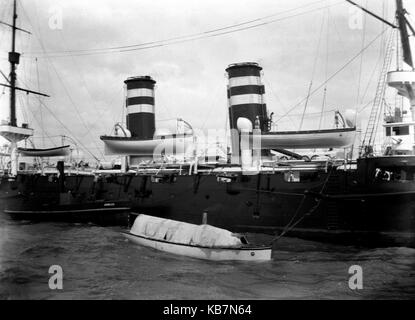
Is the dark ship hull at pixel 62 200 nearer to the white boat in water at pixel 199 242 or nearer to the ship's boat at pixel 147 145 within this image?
the ship's boat at pixel 147 145

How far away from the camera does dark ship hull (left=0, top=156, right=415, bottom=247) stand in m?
18.2

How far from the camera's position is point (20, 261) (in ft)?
53.0

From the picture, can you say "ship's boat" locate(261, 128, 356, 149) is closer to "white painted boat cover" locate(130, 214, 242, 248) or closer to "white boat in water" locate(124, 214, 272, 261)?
"white painted boat cover" locate(130, 214, 242, 248)

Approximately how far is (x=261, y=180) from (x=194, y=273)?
8147 millimetres

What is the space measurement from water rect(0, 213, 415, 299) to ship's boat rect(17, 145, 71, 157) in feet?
41.1

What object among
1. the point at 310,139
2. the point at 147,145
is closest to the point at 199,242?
the point at 310,139

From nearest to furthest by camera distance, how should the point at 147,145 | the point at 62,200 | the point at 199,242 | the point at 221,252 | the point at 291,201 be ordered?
the point at 221,252
the point at 199,242
the point at 291,201
the point at 147,145
the point at 62,200

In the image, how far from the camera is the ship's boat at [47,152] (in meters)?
31.6

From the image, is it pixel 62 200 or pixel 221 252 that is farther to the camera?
pixel 62 200

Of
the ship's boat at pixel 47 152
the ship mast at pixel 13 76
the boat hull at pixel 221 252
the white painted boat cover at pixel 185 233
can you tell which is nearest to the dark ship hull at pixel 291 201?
the white painted boat cover at pixel 185 233

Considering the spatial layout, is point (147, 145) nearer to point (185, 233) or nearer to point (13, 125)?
point (185, 233)

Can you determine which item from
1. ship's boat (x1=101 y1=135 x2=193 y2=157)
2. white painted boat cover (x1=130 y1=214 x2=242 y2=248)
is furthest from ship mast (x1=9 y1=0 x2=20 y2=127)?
white painted boat cover (x1=130 y1=214 x2=242 y2=248)

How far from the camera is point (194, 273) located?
14.4m

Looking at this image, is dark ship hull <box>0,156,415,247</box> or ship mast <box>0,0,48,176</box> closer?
dark ship hull <box>0,156,415,247</box>
